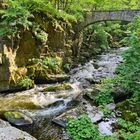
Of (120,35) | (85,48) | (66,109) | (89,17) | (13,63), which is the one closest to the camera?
(66,109)

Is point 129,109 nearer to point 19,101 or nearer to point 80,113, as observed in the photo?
point 80,113

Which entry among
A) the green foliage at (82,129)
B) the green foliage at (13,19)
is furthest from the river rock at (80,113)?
the green foliage at (13,19)

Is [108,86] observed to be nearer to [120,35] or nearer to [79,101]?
[79,101]

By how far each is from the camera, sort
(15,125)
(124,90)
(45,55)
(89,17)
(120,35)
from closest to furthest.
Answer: (15,125)
(124,90)
(45,55)
(89,17)
(120,35)

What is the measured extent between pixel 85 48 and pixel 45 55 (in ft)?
33.6

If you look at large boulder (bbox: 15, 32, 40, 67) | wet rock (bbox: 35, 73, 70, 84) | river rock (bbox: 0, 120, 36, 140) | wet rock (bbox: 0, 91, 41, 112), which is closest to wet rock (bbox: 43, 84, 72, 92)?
wet rock (bbox: 0, 91, 41, 112)

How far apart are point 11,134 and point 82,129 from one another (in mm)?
2304

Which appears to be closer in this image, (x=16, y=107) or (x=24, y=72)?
(x=16, y=107)

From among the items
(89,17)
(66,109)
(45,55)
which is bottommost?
(66,109)

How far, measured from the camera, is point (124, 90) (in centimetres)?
1276

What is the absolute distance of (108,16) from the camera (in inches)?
838

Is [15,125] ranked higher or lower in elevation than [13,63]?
lower

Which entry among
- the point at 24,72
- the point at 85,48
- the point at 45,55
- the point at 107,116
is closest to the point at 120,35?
the point at 85,48

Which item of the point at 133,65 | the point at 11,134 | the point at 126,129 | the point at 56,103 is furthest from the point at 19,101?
the point at 133,65
